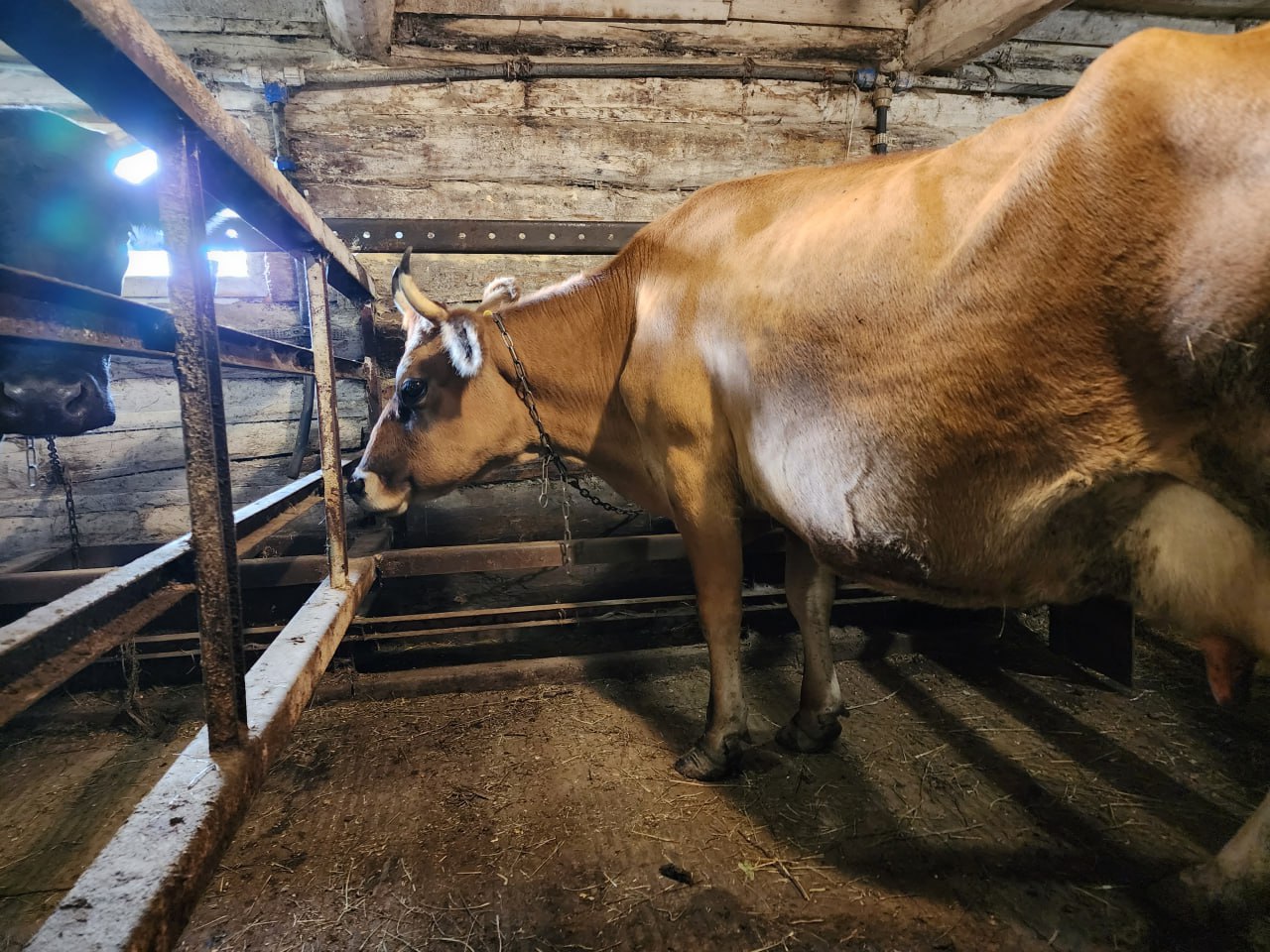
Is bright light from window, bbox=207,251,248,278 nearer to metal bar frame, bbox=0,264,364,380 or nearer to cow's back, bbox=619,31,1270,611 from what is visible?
metal bar frame, bbox=0,264,364,380

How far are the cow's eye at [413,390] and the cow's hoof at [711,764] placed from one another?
2066 millimetres

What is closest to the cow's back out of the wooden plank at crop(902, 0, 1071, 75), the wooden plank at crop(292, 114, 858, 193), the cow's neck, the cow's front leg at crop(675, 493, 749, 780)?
the cow's front leg at crop(675, 493, 749, 780)

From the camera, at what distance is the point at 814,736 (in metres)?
2.65

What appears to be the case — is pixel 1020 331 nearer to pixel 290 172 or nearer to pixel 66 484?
pixel 290 172

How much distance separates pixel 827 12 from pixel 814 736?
15.1ft

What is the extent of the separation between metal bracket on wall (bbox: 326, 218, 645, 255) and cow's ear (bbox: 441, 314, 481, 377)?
1326 mm

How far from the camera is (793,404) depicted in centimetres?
172

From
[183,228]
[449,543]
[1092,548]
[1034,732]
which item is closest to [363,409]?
[449,543]

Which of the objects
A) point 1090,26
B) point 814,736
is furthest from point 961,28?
point 814,736

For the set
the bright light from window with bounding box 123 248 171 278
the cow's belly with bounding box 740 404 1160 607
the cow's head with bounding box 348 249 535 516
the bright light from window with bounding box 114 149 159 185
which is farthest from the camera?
the bright light from window with bounding box 123 248 171 278

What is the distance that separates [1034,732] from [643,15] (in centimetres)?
485

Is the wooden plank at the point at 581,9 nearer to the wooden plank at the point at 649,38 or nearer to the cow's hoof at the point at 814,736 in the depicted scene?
the wooden plank at the point at 649,38

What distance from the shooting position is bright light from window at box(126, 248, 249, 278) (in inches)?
157

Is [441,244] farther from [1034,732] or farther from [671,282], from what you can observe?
[1034,732]
